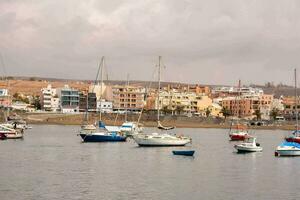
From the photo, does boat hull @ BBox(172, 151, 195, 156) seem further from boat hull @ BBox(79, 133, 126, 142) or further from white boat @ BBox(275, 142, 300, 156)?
boat hull @ BBox(79, 133, 126, 142)

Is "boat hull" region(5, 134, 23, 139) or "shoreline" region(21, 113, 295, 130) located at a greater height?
"shoreline" region(21, 113, 295, 130)

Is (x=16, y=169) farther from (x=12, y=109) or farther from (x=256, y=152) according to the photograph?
(x=12, y=109)

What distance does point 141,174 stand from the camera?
52281 millimetres

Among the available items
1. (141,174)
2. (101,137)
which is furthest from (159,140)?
(141,174)

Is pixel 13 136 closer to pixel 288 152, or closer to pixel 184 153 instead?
pixel 184 153


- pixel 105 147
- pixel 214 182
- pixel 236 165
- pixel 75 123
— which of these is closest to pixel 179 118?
pixel 75 123

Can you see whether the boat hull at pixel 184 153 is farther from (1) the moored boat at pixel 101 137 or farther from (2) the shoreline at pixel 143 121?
(2) the shoreline at pixel 143 121

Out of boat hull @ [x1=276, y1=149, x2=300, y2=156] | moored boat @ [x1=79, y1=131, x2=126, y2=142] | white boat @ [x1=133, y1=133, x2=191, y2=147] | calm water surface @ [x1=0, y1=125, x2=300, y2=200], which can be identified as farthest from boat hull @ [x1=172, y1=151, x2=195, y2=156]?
moored boat @ [x1=79, y1=131, x2=126, y2=142]

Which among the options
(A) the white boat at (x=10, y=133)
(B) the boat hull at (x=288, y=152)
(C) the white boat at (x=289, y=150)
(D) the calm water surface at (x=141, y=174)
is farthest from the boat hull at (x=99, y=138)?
(C) the white boat at (x=289, y=150)

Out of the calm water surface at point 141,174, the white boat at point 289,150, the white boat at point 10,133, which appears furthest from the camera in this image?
the white boat at point 10,133

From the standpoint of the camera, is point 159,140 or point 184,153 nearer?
point 184,153

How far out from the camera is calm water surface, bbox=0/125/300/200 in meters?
42.2

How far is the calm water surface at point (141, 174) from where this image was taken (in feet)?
138

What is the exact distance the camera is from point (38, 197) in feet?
129
